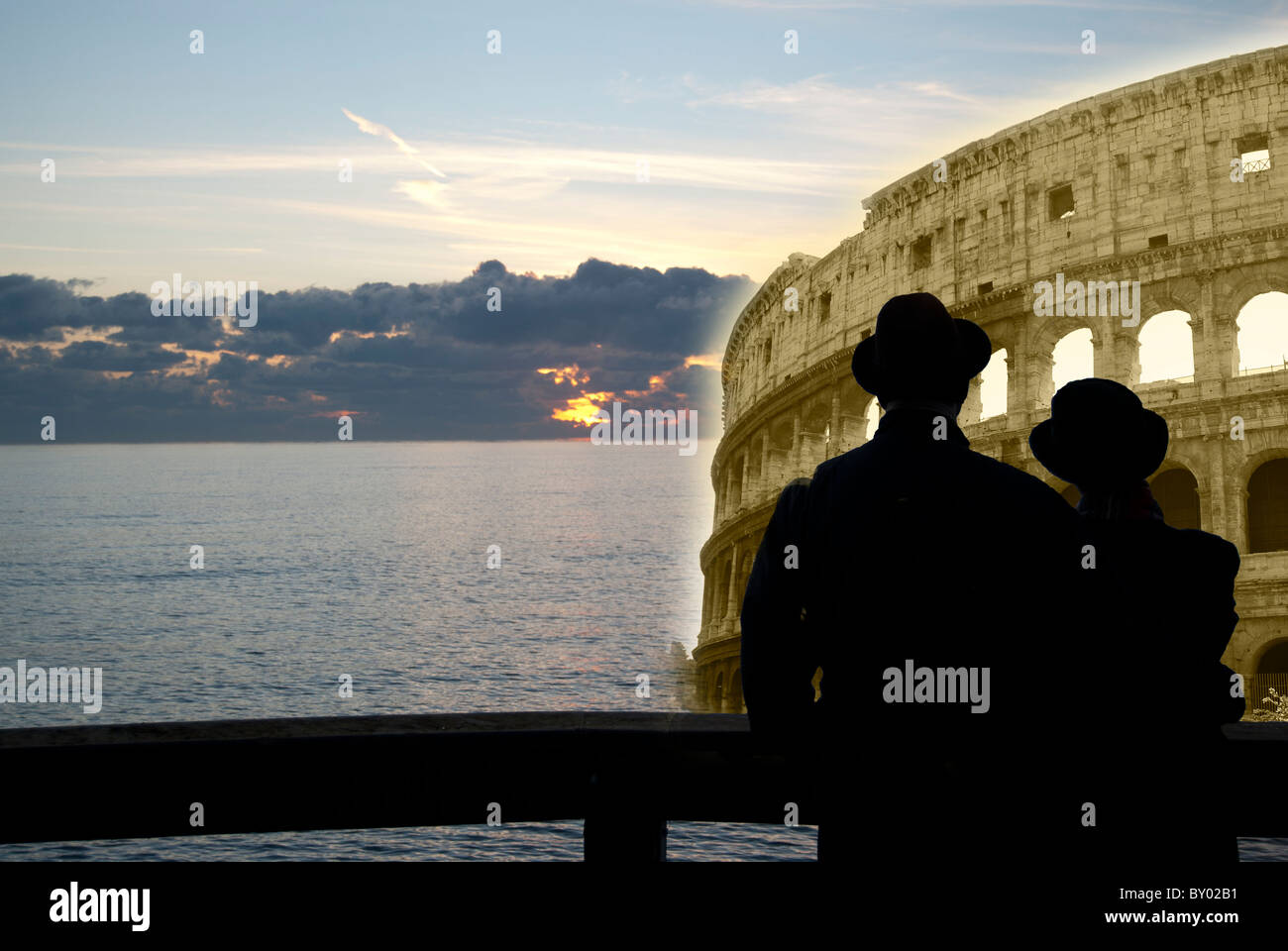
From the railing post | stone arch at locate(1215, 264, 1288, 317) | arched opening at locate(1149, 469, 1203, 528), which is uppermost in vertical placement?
stone arch at locate(1215, 264, 1288, 317)

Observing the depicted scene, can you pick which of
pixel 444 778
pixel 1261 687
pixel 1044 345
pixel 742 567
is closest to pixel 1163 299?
pixel 1044 345

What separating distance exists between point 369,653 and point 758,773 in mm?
63019

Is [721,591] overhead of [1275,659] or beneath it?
overhead

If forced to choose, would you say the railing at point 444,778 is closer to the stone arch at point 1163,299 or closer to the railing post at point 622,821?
the railing post at point 622,821

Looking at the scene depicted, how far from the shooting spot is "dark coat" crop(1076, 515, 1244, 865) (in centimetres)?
241

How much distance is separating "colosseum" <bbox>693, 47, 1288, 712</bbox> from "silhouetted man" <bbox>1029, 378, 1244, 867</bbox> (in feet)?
67.9

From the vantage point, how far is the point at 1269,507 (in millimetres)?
21516

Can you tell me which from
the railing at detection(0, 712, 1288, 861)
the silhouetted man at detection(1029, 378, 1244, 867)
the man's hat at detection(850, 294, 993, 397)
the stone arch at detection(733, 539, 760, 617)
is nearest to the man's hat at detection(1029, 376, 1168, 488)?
the silhouetted man at detection(1029, 378, 1244, 867)

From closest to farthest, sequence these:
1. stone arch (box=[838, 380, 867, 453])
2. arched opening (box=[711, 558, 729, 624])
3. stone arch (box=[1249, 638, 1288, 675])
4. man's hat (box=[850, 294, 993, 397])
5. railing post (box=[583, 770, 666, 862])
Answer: man's hat (box=[850, 294, 993, 397])
railing post (box=[583, 770, 666, 862])
stone arch (box=[1249, 638, 1288, 675])
stone arch (box=[838, 380, 867, 453])
arched opening (box=[711, 558, 729, 624])

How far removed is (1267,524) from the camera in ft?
70.9

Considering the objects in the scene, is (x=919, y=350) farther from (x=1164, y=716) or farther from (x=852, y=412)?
(x=852, y=412)

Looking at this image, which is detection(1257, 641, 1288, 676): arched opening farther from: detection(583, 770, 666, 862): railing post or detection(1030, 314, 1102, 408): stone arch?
detection(583, 770, 666, 862): railing post

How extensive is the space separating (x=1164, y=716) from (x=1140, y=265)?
23.7 m

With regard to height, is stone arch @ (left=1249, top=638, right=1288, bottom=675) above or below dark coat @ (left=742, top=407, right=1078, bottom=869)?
below
